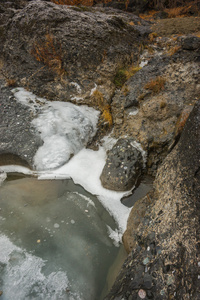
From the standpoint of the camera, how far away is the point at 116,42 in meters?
5.05

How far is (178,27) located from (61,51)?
177 inches

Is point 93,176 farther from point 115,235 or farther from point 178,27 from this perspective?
point 178,27

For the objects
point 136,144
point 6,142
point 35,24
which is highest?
point 35,24

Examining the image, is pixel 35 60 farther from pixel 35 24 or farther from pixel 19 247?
pixel 19 247

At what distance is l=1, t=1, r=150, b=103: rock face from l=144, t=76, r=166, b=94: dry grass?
1077mm

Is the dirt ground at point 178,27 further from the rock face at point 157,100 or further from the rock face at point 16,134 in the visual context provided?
the rock face at point 16,134

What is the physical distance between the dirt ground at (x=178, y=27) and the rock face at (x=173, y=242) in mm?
5768

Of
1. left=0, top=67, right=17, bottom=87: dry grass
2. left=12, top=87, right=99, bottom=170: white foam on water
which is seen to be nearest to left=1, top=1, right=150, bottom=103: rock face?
left=0, top=67, right=17, bottom=87: dry grass

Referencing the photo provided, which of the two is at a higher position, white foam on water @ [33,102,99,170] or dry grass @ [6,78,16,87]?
dry grass @ [6,78,16,87]

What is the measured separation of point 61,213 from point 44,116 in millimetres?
2401

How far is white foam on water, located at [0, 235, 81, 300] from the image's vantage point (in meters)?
1.97

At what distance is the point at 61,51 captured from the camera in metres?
4.64

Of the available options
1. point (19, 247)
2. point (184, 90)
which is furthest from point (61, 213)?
point (184, 90)

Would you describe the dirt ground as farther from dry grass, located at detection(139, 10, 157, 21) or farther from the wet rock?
the wet rock
